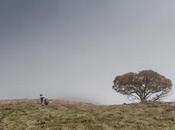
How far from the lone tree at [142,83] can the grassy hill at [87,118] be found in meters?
33.6

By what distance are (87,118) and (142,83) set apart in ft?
141

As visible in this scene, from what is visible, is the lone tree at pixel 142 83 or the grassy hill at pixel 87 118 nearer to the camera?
the grassy hill at pixel 87 118

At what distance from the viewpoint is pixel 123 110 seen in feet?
147

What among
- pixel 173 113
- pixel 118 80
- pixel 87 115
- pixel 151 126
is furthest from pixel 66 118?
pixel 118 80

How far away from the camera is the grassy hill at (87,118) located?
36.7 m

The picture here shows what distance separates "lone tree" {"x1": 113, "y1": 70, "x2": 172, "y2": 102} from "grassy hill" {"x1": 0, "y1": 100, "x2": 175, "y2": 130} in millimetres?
33571

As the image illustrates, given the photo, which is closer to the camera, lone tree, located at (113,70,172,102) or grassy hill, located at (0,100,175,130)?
grassy hill, located at (0,100,175,130)

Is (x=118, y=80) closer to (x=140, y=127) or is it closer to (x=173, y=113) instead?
(x=173, y=113)

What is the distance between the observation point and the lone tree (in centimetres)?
8088

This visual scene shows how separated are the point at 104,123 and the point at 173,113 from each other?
31.3 ft

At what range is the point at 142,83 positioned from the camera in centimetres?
8100

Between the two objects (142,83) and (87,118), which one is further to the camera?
(142,83)

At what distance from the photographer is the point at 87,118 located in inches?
1565

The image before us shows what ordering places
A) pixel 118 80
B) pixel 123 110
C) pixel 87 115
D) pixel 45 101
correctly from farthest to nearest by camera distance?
pixel 118 80, pixel 45 101, pixel 123 110, pixel 87 115
